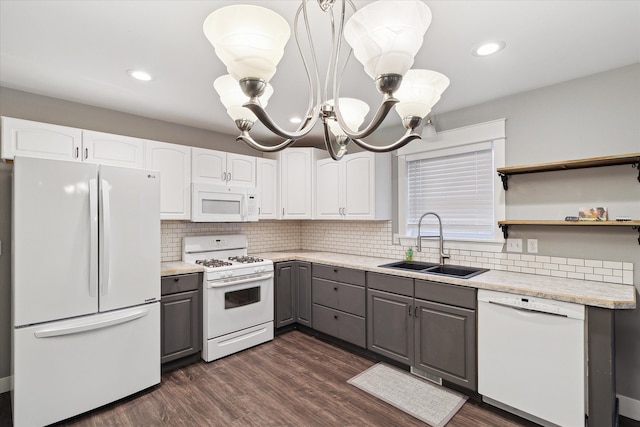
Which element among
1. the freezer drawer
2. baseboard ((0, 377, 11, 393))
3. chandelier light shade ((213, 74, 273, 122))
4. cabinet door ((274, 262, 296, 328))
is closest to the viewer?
chandelier light shade ((213, 74, 273, 122))

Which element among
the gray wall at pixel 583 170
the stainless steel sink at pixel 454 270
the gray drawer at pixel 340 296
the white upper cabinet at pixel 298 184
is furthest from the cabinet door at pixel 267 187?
the gray wall at pixel 583 170

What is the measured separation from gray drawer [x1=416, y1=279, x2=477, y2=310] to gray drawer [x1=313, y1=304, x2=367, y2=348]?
0.78m

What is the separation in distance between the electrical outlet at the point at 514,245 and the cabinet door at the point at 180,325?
296 centimetres

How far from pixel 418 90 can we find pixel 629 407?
9.05 feet

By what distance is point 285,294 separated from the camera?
12.4ft

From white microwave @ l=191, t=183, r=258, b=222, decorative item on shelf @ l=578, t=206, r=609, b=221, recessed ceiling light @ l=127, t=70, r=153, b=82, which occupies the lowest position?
decorative item on shelf @ l=578, t=206, r=609, b=221

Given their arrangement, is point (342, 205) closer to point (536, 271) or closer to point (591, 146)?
point (536, 271)

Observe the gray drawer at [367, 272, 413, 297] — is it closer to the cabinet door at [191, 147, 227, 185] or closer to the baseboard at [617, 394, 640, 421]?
the baseboard at [617, 394, 640, 421]

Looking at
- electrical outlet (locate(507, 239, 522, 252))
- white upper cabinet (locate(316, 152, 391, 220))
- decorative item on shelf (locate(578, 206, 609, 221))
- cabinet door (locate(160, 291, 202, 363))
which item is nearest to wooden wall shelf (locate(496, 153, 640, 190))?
decorative item on shelf (locate(578, 206, 609, 221))

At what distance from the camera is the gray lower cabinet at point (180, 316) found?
2.85 meters

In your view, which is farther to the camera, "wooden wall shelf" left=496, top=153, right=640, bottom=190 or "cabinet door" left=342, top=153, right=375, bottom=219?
"cabinet door" left=342, top=153, right=375, bottom=219

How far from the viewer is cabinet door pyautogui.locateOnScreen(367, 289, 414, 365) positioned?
2781mm

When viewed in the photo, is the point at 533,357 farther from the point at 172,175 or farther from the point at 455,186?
the point at 172,175

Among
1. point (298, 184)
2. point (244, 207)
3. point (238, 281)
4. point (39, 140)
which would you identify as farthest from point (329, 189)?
point (39, 140)
